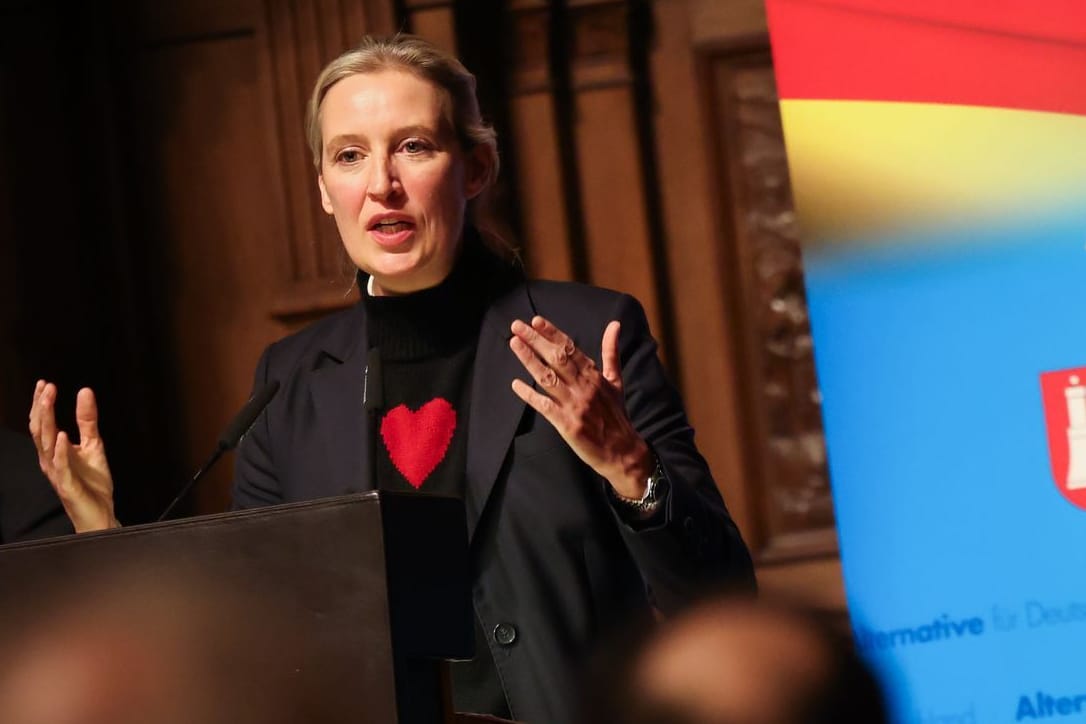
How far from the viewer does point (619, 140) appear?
3643 millimetres

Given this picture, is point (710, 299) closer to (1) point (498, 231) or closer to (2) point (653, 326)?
(2) point (653, 326)

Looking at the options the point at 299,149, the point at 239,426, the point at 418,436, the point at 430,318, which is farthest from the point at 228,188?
the point at 239,426

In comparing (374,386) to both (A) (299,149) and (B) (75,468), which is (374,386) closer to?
(B) (75,468)

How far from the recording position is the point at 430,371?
2.29 m

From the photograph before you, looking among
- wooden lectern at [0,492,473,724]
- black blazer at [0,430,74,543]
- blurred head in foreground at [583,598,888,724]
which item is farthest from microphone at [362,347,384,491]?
blurred head in foreground at [583,598,888,724]

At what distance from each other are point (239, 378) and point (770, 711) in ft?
10.5

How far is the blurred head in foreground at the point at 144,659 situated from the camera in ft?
3.54

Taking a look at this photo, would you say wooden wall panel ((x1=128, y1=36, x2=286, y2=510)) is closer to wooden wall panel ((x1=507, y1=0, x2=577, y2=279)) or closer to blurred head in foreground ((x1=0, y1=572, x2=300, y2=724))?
wooden wall panel ((x1=507, y1=0, x2=577, y2=279))

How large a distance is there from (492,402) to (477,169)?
432 millimetres

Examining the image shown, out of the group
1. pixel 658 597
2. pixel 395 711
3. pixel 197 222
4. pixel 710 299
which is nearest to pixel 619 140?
pixel 710 299

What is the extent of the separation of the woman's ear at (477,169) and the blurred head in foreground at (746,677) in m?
1.72

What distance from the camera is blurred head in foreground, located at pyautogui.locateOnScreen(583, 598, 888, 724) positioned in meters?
0.66

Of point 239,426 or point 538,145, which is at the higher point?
point 538,145

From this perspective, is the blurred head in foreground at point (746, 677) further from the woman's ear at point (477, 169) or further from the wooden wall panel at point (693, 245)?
the wooden wall panel at point (693, 245)
